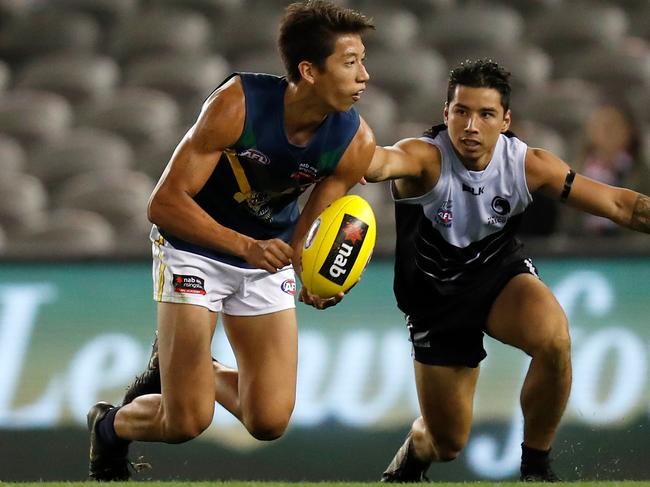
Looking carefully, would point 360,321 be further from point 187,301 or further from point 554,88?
point 554,88

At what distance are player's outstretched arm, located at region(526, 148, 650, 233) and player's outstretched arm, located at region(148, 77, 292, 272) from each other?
4.45 feet

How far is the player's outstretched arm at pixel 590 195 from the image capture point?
19.4ft

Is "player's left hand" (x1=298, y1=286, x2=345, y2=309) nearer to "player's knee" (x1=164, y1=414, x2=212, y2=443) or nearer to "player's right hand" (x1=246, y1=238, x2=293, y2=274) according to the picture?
"player's right hand" (x1=246, y1=238, x2=293, y2=274)

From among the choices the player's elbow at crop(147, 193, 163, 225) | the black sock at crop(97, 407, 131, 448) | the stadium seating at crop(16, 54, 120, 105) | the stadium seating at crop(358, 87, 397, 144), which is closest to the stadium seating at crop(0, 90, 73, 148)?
the stadium seating at crop(16, 54, 120, 105)

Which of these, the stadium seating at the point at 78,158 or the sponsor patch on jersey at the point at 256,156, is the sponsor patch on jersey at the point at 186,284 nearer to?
the sponsor patch on jersey at the point at 256,156

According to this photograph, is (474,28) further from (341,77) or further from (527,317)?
(341,77)

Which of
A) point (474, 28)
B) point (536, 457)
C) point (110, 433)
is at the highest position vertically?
point (474, 28)

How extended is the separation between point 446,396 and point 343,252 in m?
1.18

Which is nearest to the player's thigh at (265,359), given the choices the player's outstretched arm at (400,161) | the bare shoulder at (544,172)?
the player's outstretched arm at (400,161)

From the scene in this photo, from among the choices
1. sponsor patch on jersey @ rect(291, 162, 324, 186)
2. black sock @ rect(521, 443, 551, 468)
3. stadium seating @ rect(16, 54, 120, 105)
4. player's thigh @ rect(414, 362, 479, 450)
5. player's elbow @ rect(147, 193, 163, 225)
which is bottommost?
black sock @ rect(521, 443, 551, 468)

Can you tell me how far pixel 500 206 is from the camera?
5973mm

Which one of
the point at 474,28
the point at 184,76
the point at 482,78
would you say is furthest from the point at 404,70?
the point at 482,78

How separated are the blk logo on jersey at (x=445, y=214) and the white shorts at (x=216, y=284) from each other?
28.7 inches

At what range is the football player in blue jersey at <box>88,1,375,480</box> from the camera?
536 centimetres
